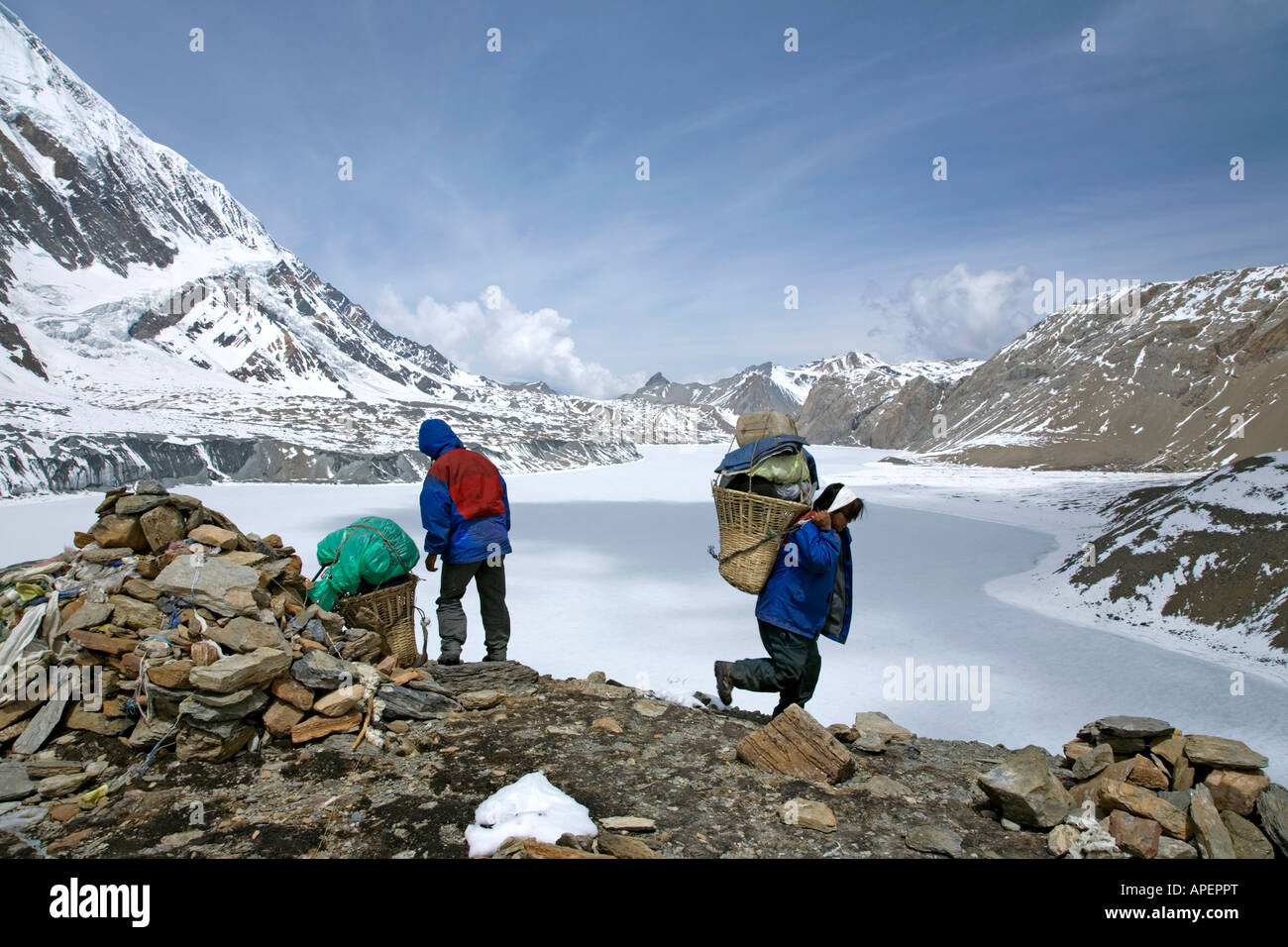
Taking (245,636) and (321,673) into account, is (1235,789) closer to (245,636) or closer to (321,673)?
(321,673)

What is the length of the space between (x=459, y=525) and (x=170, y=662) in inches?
97.9

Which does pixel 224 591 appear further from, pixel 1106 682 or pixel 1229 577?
pixel 1229 577

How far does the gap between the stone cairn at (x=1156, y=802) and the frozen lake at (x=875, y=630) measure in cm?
324

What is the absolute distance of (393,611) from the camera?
614 centimetres

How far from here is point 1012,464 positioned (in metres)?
67.4

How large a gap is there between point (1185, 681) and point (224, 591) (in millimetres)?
14913

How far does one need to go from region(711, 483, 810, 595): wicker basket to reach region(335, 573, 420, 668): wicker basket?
3014mm

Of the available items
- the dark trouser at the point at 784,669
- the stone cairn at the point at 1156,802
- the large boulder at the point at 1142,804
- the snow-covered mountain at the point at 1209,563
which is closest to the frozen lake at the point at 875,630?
the dark trouser at the point at 784,669

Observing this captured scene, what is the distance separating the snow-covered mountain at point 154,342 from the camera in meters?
47.4

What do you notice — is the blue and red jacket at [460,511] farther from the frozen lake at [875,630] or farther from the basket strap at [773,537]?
the basket strap at [773,537]

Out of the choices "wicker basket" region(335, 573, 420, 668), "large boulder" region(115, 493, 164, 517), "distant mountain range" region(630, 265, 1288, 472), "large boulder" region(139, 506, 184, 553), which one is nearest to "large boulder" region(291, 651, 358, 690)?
"wicker basket" region(335, 573, 420, 668)

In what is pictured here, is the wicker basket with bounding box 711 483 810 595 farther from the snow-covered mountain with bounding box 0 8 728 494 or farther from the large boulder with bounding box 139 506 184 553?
the snow-covered mountain with bounding box 0 8 728 494

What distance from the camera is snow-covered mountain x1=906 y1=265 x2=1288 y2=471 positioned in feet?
173
